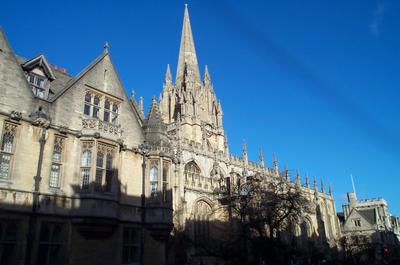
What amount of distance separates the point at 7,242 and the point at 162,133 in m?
10.4

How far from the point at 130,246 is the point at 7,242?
6.24 metres

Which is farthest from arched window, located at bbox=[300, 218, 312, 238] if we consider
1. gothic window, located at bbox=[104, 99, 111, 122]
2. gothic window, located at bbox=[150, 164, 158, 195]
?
gothic window, located at bbox=[104, 99, 111, 122]

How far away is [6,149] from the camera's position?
1508cm

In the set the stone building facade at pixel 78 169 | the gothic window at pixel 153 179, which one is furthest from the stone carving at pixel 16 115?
the gothic window at pixel 153 179

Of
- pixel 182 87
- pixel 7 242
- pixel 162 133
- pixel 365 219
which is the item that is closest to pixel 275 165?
pixel 182 87

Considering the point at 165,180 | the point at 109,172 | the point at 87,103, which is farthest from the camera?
the point at 165,180

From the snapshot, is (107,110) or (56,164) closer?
(56,164)

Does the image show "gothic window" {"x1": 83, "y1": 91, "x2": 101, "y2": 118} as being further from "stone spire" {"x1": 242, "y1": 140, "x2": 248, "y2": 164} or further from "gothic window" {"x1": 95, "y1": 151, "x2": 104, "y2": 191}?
"stone spire" {"x1": 242, "y1": 140, "x2": 248, "y2": 164}

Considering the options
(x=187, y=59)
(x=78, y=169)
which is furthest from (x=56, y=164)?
(x=187, y=59)

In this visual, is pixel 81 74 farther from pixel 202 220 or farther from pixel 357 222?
pixel 357 222

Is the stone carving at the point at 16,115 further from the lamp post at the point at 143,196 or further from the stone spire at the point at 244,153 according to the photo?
the stone spire at the point at 244,153

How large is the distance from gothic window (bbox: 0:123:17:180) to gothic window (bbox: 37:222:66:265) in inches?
105

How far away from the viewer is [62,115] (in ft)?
57.0

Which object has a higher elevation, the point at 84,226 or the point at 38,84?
the point at 38,84
